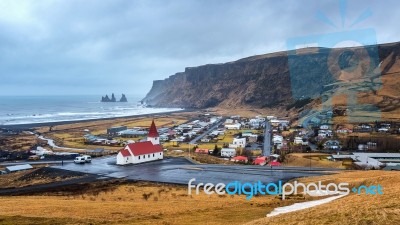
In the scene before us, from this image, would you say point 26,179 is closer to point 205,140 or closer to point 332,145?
point 205,140

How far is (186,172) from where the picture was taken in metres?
39.0

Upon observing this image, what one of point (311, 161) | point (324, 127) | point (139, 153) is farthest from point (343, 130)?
point (139, 153)

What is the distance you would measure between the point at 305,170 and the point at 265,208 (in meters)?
18.7

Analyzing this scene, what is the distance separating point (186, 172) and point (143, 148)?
412 inches

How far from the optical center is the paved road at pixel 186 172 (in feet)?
115

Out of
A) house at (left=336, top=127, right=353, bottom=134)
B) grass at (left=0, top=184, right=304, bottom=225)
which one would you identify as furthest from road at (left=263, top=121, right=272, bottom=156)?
grass at (left=0, top=184, right=304, bottom=225)

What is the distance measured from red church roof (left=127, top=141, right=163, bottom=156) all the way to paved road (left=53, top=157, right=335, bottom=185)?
1873 millimetres

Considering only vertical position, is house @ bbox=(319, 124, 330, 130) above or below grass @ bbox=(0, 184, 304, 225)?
above

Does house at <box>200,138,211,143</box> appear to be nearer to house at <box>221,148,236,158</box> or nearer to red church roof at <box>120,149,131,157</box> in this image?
A: house at <box>221,148,236,158</box>

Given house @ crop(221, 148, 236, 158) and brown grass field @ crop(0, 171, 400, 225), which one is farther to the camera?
house @ crop(221, 148, 236, 158)

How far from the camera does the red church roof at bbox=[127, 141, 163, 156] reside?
151ft

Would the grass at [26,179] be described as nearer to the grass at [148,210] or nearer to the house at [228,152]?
the grass at [148,210]

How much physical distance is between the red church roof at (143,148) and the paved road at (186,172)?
1873 mm

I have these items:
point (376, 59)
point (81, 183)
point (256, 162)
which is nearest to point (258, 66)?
point (376, 59)
